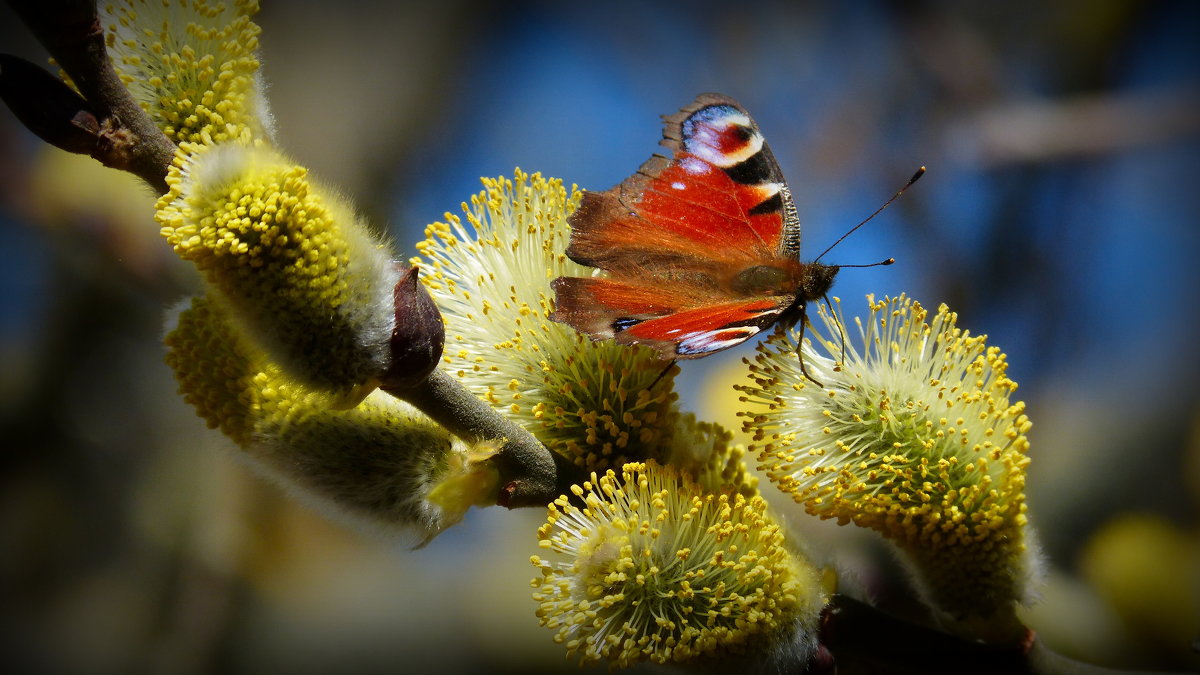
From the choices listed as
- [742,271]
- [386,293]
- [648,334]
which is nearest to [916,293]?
[742,271]

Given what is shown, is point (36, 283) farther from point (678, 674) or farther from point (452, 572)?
point (678, 674)

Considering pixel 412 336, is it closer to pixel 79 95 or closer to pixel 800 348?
pixel 79 95

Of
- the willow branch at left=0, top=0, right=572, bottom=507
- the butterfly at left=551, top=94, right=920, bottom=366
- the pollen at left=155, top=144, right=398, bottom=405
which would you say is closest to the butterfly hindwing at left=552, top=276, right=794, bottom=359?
the butterfly at left=551, top=94, right=920, bottom=366

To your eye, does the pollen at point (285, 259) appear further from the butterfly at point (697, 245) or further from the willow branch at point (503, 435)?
the butterfly at point (697, 245)

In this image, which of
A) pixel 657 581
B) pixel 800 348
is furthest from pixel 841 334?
pixel 657 581

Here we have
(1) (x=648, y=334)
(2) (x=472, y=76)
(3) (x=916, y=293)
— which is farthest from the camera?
(2) (x=472, y=76)

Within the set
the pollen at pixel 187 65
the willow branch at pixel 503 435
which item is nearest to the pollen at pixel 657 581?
the willow branch at pixel 503 435

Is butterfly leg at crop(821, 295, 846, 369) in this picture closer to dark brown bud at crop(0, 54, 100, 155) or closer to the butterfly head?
the butterfly head
